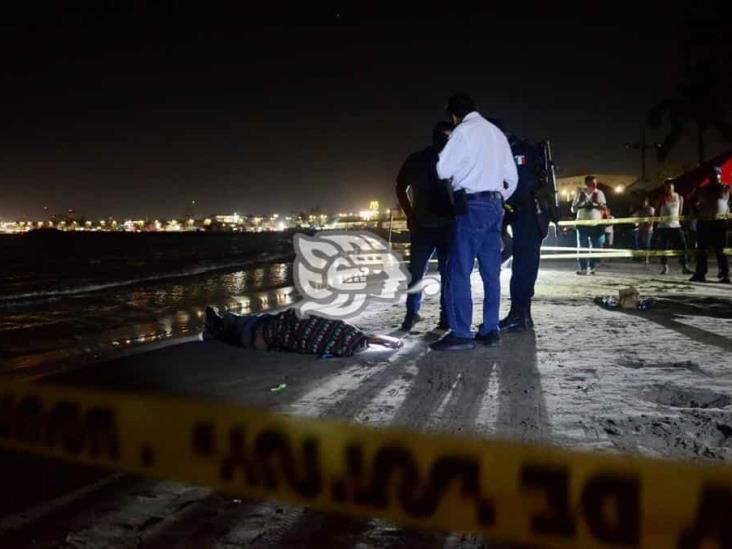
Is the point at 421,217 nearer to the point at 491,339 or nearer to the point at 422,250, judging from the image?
the point at 422,250

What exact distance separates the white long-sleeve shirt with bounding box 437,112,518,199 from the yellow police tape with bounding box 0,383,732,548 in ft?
10.1

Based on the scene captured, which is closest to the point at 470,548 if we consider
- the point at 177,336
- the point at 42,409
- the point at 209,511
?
the point at 209,511

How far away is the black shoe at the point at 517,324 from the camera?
18.4ft

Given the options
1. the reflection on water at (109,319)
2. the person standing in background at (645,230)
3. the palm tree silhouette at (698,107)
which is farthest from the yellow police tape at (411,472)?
the palm tree silhouette at (698,107)

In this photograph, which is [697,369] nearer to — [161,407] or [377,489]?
[377,489]

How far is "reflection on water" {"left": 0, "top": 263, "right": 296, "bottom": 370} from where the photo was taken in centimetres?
621

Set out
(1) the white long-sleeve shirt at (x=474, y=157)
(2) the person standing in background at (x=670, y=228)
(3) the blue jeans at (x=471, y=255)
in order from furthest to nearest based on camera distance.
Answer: (2) the person standing in background at (x=670, y=228) → (3) the blue jeans at (x=471, y=255) → (1) the white long-sleeve shirt at (x=474, y=157)

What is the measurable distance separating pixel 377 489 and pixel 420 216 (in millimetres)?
4509

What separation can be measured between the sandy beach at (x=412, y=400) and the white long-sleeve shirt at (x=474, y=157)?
1.35 metres

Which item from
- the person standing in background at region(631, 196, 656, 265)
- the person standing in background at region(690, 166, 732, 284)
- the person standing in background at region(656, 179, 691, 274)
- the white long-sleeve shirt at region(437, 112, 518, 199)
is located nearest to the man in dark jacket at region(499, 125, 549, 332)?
the white long-sleeve shirt at region(437, 112, 518, 199)

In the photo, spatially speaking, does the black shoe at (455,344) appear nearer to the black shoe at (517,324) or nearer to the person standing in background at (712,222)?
the black shoe at (517,324)

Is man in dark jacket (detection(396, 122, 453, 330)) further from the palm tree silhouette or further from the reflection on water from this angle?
the palm tree silhouette

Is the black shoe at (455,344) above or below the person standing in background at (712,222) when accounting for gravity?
below

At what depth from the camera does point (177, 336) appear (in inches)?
251
